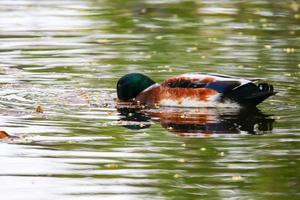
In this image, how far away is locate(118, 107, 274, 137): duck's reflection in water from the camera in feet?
38.5

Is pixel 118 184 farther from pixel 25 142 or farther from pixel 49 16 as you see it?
pixel 49 16

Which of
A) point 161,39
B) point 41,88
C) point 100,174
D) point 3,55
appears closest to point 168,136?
point 100,174

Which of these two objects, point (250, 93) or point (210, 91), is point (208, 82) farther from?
point (250, 93)

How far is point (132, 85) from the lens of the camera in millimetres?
13812

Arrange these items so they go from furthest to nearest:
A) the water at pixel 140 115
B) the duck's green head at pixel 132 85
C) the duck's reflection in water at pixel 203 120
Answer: the duck's green head at pixel 132 85
the duck's reflection in water at pixel 203 120
the water at pixel 140 115

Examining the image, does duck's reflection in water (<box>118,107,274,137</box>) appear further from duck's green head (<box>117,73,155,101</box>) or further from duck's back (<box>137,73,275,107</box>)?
duck's green head (<box>117,73,155,101</box>)

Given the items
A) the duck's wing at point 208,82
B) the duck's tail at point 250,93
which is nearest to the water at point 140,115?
the duck's tail at point 250,93

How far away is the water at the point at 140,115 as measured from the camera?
9.30 metres

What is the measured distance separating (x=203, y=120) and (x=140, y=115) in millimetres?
846

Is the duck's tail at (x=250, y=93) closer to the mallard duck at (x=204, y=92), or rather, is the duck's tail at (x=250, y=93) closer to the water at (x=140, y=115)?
the mallard duck at (x=204, y=92)

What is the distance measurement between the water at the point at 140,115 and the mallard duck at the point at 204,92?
Answer: 15 cm

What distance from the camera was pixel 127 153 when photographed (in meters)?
10.4

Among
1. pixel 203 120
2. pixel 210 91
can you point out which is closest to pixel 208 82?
pixel 210 91

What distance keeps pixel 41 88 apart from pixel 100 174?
4952 mm
